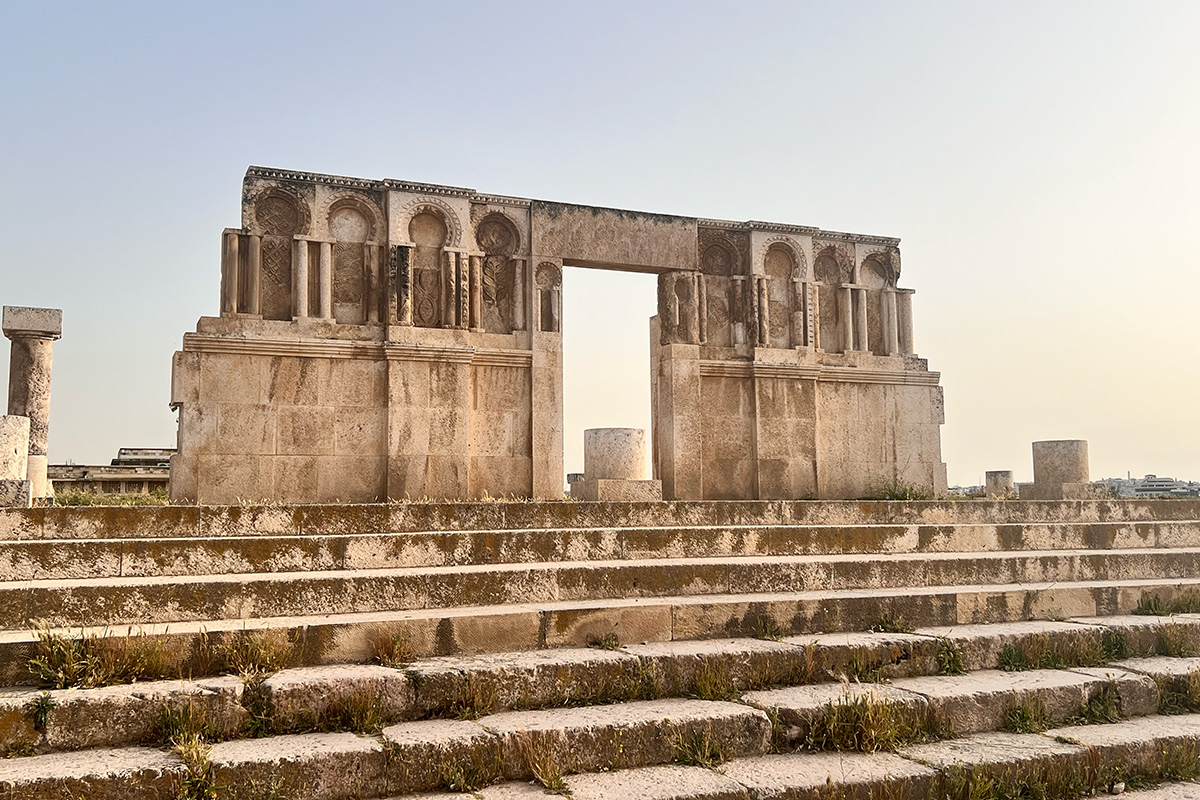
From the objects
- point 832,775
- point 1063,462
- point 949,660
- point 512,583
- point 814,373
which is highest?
point 814,373

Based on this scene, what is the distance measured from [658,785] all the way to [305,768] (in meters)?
1.71

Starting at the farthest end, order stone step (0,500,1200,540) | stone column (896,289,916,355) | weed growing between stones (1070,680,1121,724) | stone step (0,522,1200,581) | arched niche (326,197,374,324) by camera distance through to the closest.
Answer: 1. stone column (896,289,916,355)
2. arched niche (326,197,374,324)
3. stone step (0,500,1200,540)
4. stone step (0,522,1200,581)
5. weed growing between stones (1070,680,1121,724)

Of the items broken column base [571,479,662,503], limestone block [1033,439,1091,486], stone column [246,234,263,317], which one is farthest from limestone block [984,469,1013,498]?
stone column [246,234,263,317]

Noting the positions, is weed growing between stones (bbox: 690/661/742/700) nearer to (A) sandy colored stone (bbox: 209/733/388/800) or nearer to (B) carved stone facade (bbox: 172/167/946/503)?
(A) sandy colored stone (bbox: 209/733/388/800)

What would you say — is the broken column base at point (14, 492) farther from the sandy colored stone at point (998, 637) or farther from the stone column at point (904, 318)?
the stone column at point (904, 318)

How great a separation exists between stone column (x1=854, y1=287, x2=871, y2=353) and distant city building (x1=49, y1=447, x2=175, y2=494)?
527 inches

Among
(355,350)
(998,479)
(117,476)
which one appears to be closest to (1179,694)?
(355,350)

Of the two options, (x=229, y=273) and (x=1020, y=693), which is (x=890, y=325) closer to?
(x=1020, y=693)

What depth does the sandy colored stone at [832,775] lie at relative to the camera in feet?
14.7

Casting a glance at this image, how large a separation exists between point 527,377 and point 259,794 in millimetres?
9089

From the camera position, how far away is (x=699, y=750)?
4.88 m

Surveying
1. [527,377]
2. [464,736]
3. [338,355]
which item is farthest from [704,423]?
[464,736]

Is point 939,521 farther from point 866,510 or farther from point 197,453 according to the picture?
point 197,453

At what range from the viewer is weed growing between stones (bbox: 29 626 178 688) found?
4.77 meters
